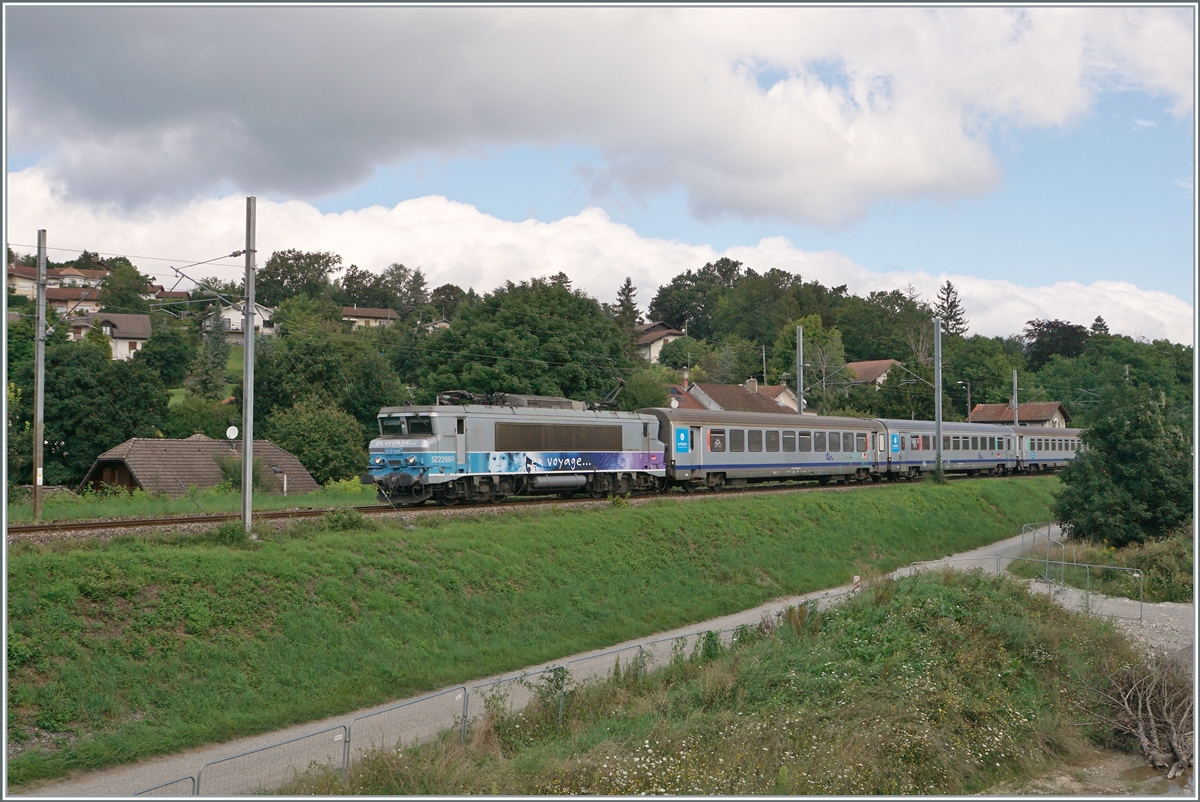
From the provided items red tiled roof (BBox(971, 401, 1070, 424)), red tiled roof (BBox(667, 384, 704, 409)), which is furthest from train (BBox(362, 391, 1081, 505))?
red tiled roof (BBox(971, 401, 1070, 424))

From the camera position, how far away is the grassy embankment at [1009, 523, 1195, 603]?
31.7 meters

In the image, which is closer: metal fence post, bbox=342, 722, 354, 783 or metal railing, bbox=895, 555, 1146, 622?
metal fence post, bbox=342, 722, 354, 783

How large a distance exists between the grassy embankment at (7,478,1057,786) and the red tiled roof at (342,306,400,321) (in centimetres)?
10696

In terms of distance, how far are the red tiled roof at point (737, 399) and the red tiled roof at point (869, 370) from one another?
678 inches

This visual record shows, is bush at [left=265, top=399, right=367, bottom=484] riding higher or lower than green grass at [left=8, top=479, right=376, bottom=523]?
higher

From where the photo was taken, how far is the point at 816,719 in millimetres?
16875

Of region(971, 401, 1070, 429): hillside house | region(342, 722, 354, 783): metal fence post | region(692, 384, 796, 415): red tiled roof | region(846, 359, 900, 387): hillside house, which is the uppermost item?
region(846, 359, 900, 387): hillside house

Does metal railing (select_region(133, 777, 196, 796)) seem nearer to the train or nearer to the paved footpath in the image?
the paved footpath

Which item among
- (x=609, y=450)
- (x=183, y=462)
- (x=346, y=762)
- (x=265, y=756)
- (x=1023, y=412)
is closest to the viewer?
(x=346, y=762)

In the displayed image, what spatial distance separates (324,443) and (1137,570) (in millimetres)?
40186

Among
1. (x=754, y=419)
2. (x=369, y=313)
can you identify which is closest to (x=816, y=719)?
(x=754, y=419)

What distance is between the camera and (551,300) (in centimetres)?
6475

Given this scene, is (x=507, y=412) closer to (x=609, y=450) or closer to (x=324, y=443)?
(x=609, y=450)

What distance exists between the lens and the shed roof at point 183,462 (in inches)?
1654
